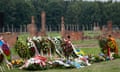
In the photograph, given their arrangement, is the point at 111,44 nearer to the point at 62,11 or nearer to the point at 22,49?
the point at 22,49

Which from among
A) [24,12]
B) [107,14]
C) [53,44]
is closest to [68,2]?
[107,14]

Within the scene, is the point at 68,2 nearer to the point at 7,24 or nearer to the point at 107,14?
the point at 107,14

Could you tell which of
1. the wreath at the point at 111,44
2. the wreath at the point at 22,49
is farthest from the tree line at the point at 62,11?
the wreath at the point at 22,49

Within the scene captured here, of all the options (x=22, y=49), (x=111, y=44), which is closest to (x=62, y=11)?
(x=111, y=44)

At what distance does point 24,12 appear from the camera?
8588 centimetres

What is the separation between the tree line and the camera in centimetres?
8531

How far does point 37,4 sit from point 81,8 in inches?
464

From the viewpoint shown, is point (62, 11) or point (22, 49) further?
point (62, 11)

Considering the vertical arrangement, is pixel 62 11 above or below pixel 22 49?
below

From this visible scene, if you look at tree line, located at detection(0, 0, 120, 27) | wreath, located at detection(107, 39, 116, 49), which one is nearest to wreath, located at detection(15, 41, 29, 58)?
wreath, located at detection(107, 39, 116, 49)

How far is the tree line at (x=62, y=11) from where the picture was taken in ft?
280

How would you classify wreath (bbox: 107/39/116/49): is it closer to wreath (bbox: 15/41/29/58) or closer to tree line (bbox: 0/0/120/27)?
wreath (bbox: 15/41/29/58)

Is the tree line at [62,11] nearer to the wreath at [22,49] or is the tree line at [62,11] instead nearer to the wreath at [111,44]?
the wreath at [111,44]

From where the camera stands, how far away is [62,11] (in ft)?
329
